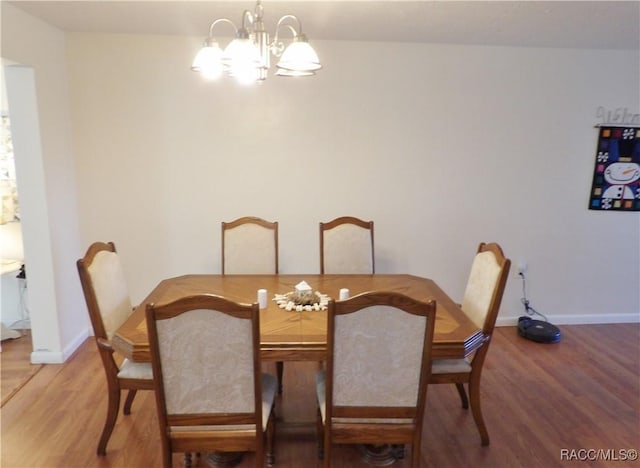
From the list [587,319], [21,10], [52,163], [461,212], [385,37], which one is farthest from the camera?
[587,319]

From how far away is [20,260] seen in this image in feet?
11.8

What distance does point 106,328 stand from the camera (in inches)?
85.0

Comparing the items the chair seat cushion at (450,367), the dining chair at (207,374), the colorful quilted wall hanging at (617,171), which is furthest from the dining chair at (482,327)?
the colorful quilted wall hanging at (617,171)

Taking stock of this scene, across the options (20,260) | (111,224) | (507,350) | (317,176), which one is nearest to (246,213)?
(317,176)

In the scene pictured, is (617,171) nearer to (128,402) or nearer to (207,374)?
(207,374)

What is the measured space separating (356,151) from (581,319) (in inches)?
99.5

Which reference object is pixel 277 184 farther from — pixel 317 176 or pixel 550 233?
pixel 550 233

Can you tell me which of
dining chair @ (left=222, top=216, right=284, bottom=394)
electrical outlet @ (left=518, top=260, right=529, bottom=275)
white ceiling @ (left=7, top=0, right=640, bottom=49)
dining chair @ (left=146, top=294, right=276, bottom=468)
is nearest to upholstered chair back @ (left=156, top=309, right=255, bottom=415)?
dining chair @ (left=146, top=294, right=276, bottom=468)

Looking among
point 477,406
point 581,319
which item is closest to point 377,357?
point 477,406

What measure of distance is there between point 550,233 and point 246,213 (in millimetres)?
2580

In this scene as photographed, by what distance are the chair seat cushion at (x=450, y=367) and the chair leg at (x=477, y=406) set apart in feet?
0.21

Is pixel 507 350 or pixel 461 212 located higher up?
pixel 461 212

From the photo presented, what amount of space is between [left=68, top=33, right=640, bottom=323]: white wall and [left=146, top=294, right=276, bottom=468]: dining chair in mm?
1952

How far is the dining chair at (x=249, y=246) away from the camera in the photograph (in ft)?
9.88
